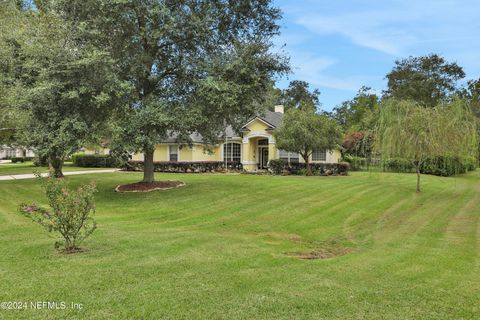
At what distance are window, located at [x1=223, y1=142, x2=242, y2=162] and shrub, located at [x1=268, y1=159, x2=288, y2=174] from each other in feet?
15.1

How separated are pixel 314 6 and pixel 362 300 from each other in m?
11.9

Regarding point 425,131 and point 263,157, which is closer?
point 425,131

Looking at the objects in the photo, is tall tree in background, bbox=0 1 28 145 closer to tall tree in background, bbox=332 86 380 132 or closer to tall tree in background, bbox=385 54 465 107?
tall tree in background, bbox=332 86 380 132

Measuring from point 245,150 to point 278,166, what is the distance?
4486 mm

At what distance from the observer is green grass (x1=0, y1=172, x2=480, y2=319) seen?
4422 millimetres

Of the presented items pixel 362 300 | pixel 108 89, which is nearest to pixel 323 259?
pixel 362 300

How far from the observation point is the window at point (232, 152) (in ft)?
101

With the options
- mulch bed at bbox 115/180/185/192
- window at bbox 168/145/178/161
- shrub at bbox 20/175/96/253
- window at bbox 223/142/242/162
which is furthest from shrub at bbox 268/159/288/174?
shrub at bbox 20/175/96/253

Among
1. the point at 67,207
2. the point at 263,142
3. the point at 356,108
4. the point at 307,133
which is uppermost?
the point at 356,108

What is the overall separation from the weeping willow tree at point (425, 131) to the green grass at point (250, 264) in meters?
2.77

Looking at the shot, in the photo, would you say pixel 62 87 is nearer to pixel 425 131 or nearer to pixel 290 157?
pixel 425 131

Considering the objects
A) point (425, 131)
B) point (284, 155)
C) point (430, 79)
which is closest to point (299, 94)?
point (430, 79)

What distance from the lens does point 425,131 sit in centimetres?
1500

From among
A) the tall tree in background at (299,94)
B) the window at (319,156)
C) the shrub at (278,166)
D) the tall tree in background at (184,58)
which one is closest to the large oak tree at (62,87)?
the tall tree in background at (184,58)
